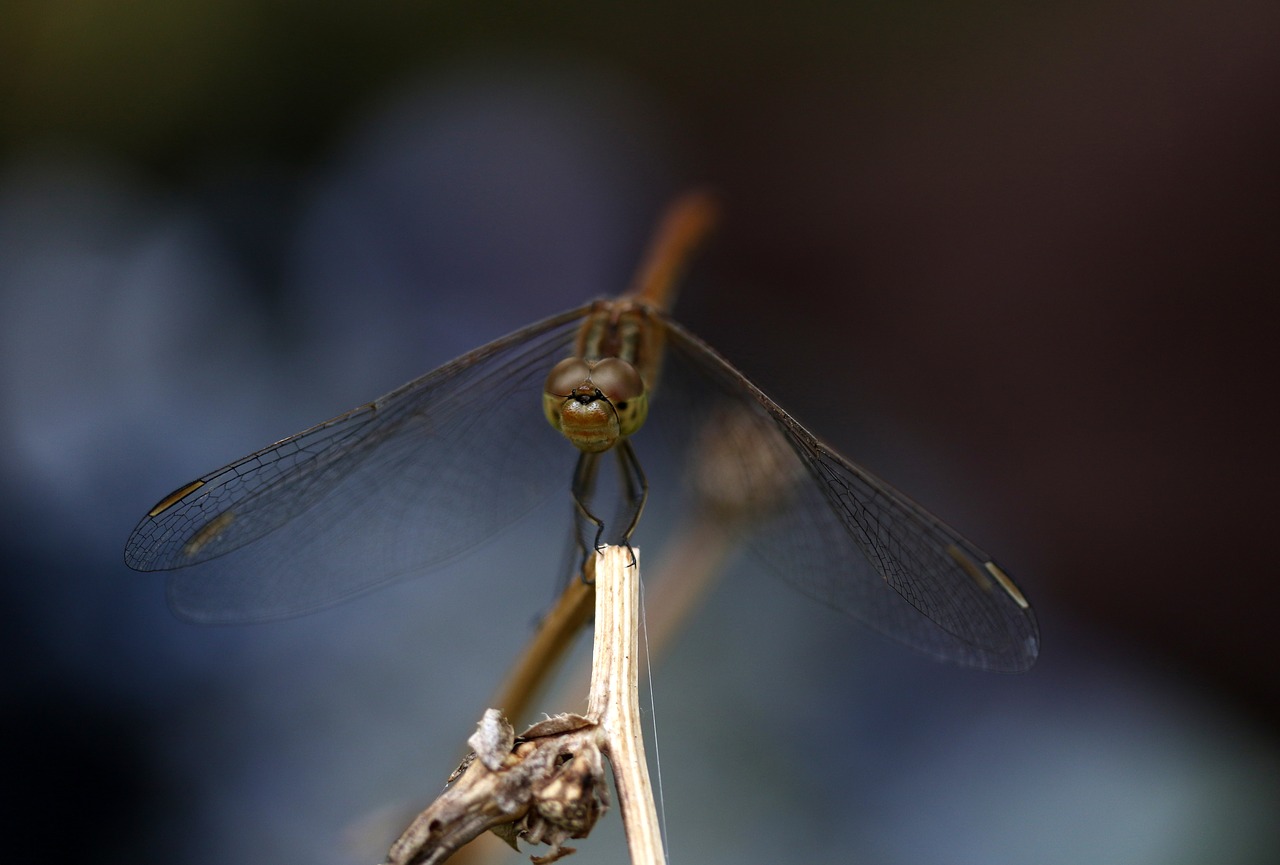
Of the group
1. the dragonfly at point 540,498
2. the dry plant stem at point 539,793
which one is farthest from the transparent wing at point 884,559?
the dry plant stem at point 539,793

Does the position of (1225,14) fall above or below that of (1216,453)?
above

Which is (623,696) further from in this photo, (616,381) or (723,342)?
(723,342)

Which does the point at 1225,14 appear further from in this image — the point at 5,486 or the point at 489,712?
the point at 5,486

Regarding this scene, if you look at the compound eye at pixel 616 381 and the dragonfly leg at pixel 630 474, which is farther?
the dragonfly leg at pixel 630 474

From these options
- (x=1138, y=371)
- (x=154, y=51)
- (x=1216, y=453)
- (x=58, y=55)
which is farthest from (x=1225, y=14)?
(x=58, y=55)

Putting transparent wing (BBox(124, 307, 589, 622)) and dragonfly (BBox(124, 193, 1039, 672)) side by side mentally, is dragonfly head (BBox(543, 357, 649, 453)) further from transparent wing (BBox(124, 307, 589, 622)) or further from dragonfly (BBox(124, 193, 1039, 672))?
transparent wing (BBox(124, 307, 589, 622))

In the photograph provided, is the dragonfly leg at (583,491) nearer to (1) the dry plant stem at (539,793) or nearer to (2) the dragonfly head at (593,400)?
(2) the dragonfly head at (593,400)

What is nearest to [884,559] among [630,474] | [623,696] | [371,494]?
[630,474]
